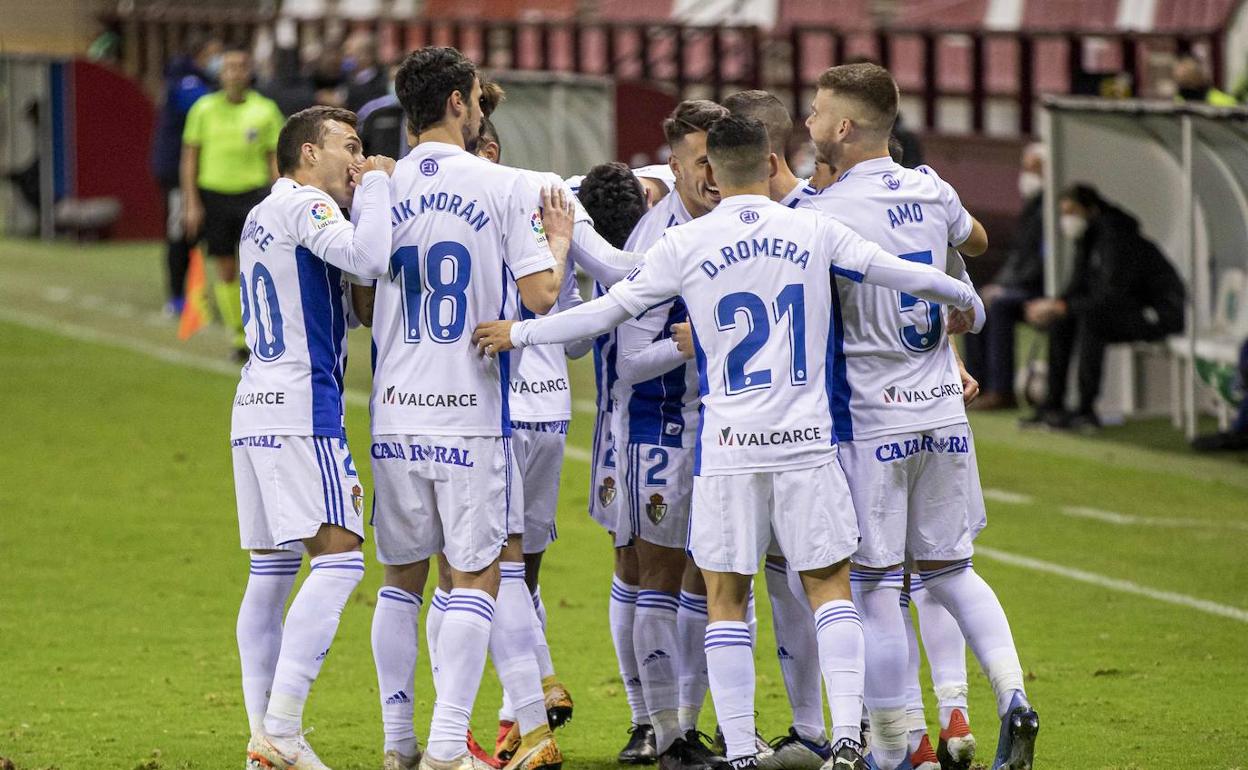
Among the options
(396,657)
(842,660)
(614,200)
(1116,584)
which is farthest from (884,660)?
(1116,584)

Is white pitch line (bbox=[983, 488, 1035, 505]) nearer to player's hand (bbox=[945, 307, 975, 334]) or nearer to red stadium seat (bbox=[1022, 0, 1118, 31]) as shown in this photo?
player's hand (bbox=[945, 307, 975, 334])

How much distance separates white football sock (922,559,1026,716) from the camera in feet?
18.4

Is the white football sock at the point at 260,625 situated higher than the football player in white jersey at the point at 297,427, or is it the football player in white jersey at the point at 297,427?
the football player in white jersey at the point at 297,427

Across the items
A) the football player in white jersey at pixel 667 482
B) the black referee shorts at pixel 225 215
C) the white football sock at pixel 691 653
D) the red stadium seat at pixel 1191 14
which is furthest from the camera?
the red stadium seat at pixel 1191 14

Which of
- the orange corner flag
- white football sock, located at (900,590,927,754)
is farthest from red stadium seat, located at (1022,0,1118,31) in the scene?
white football sock, located at (900,590,927,754)

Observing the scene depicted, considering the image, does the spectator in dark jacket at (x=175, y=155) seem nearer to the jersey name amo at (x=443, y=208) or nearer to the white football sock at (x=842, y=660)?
the jersey name amo at (x=443, y=208)

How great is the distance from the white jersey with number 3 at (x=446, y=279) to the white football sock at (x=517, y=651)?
541mm

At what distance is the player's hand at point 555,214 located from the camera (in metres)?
5.69

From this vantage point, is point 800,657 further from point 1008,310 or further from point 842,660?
point 1008,310

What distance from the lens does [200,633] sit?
7.94m

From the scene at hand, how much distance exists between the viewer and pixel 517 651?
573 centimetres

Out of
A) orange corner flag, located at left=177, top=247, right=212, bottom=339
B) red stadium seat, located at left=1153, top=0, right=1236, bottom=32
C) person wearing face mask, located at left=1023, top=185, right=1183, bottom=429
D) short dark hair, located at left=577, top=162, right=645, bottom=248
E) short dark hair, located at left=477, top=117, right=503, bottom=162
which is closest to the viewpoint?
short dark hair, located at left=477, top=117, right=503, bottom=162

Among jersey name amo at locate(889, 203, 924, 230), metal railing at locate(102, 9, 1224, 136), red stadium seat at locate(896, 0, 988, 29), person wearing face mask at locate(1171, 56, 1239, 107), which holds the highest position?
red stadium seat at locate(896, 0, 988, 29)

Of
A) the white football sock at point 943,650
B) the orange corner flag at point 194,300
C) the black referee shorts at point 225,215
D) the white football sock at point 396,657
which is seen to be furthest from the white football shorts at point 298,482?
the orange corner flag at point 194,300
